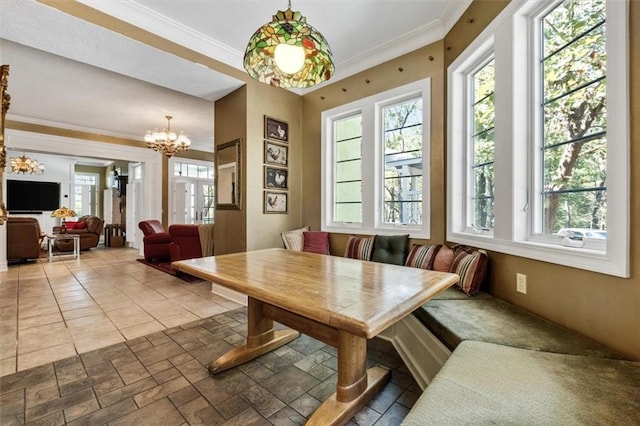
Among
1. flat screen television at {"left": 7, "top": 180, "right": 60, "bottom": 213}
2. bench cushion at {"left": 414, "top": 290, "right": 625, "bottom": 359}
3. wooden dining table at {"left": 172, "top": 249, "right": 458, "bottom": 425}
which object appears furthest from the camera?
flat screen television at {"left": 7, "top": 180, "right": 60, "bottom": 213}

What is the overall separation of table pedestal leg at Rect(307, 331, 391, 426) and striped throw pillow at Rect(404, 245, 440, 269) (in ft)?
3.86

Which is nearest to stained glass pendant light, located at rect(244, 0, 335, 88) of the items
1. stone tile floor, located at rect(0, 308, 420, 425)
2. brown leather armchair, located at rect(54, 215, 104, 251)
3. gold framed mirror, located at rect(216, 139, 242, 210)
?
stone tile floor, located at rect(0, 308, 420, 425)

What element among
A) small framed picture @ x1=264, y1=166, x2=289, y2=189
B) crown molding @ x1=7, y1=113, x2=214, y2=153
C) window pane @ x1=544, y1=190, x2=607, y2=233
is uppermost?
crown molding @ x1=7, y1=113, x2=214, y2=153

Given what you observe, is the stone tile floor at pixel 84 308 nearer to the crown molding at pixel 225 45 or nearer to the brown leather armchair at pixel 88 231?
the brown leather armchair at pixel 88 231

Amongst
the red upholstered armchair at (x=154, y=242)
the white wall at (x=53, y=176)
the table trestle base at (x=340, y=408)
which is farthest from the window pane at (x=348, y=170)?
the white wall at (x=53, y=176)

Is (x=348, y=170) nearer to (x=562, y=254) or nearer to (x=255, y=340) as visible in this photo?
(x=255, y=340)

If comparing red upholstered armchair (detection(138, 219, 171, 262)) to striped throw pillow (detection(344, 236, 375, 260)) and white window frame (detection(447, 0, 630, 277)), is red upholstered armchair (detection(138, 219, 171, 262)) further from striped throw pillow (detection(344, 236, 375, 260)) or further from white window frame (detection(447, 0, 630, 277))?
white window frame (detection(447, 0, 630, 277))

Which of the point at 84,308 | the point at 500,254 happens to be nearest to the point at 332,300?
the point at 500,254

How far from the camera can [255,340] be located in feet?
6.98

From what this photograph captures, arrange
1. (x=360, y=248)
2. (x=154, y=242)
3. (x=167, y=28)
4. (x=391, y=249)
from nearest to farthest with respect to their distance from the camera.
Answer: (x=167, y=28), (x=391, y=249), (x=360, y=248), (x=154, y=242)

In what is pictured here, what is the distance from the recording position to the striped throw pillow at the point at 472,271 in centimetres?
206

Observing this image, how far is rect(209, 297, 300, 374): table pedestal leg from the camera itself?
1980 millimetres

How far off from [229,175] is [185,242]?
5.27ft

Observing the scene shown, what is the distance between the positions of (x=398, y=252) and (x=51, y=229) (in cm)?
1096
